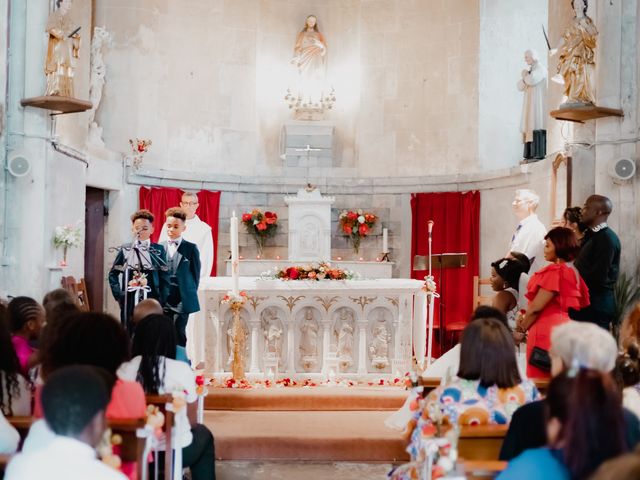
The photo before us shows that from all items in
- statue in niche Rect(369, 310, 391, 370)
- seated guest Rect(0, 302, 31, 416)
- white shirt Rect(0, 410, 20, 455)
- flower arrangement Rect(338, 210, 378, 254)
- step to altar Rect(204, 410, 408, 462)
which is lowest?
step to altar Rect(204, 410, 408, 462)

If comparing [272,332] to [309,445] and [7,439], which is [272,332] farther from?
[7,439]

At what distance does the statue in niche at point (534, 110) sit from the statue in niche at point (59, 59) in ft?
18.0

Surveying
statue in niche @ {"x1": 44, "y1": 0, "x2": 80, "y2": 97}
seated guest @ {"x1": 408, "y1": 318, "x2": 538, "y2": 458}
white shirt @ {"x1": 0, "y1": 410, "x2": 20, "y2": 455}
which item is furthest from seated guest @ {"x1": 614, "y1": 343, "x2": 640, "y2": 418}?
statue in niche @ {"x1": 44, "y1": 0, "x2": 80, "y2": 97}

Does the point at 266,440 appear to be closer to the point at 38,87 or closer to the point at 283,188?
the point at 38,87

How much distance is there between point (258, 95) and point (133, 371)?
933 centimetres

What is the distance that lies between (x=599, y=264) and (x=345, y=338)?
2721mm

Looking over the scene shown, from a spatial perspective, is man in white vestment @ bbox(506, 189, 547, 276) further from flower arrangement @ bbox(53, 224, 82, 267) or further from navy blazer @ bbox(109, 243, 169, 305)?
flower arrangement @ bbox(53, 224, 82, 267)

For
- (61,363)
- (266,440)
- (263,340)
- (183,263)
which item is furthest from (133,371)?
(263,340)

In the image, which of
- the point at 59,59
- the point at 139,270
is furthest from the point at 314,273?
the point at 59,59

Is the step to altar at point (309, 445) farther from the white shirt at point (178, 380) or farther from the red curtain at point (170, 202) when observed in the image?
the red curtain at point (170, 202)

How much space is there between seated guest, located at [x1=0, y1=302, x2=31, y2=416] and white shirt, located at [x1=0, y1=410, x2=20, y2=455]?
39cm

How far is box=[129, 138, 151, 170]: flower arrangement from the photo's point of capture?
1035 centimetres

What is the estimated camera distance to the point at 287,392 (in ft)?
22.9

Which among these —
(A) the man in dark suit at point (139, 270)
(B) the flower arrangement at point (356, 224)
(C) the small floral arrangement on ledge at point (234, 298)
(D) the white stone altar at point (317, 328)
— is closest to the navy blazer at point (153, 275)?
(A) the man in dark suit at point (139, 270)
